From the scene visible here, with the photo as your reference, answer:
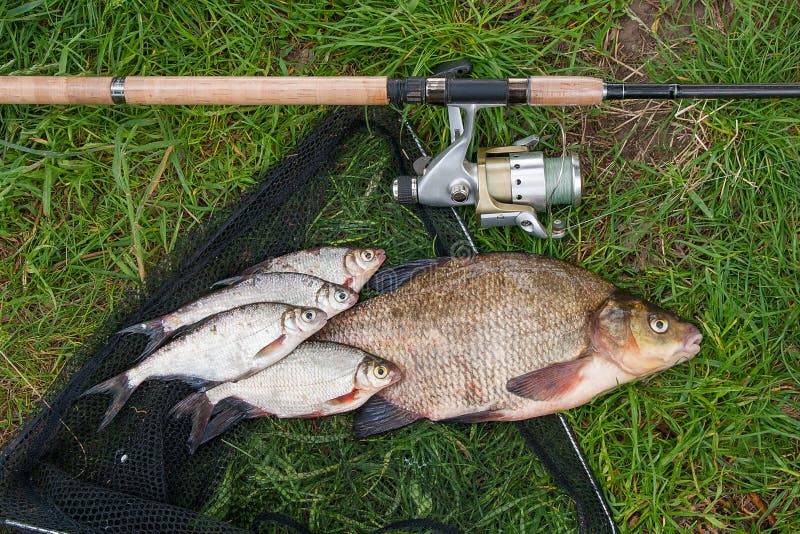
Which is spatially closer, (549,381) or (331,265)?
(549,381)

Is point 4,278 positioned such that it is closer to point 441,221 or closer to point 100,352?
point 100,352

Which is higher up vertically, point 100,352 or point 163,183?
point 163,183

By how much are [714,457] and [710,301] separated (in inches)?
28.8

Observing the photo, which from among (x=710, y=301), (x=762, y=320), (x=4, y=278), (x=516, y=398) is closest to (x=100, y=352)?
(x=4, y=278)

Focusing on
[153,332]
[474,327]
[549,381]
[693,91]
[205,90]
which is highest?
[205,90]

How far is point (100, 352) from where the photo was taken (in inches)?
119

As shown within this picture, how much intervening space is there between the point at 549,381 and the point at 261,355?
49.3 inches

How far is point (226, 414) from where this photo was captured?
3031 millimetres

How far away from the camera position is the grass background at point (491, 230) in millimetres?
3146

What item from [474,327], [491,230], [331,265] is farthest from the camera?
[491,230]

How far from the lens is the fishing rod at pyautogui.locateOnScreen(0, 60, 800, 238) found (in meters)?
2.75

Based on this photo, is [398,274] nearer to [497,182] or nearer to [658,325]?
[497,182]

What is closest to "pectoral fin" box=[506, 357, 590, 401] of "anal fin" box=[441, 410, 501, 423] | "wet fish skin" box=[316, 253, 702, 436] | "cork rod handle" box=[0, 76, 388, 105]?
"wet fish skin" box=[316, 253, 702, 436]

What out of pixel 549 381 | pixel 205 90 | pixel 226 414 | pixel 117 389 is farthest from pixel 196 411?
pixel 549 381
